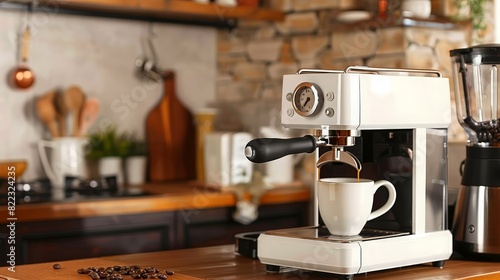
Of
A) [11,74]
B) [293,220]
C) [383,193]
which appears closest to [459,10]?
[293,220]

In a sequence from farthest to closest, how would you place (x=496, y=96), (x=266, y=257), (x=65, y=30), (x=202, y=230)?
(x=65, y=30)
(x=202, y=230)
(x=496, y=96)
(x=266, y=257)

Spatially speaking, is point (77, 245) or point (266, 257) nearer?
point (266, 257)

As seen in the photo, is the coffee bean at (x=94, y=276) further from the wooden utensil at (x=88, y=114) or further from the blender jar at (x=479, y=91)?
the wooden utensil at (x=88, y=114)

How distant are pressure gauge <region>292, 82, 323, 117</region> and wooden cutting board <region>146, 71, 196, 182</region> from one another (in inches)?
91.7

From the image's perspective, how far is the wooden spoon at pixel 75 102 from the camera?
4.04 metres

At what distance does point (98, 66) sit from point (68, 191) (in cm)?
78

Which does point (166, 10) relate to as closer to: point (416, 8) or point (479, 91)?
point (416, 8)

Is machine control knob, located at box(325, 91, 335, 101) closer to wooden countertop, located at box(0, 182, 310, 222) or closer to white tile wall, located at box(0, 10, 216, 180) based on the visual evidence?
wooden countertop, located at box(0, 182, 310, 222)

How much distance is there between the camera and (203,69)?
4.70 meters

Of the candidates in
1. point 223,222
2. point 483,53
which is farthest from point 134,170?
point 483,53

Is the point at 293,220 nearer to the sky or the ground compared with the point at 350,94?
nearer to the ground

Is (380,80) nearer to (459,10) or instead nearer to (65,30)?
(459,10)

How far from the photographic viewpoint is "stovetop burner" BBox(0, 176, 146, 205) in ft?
11.4

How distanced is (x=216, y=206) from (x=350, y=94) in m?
1.90
